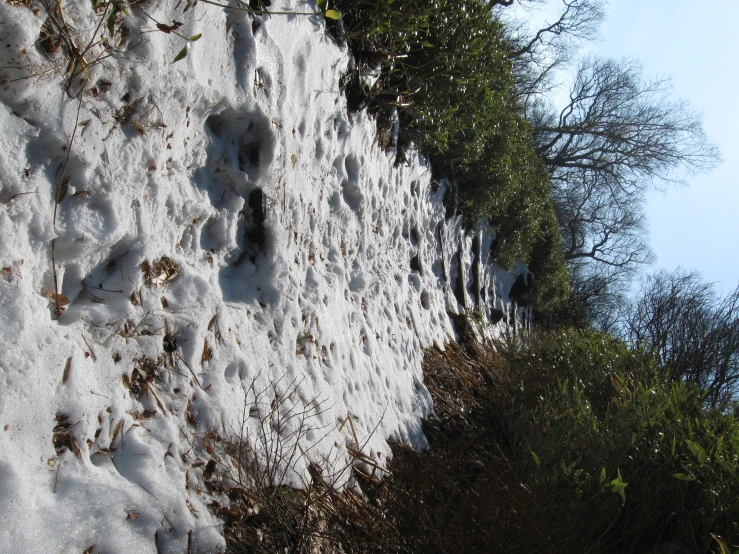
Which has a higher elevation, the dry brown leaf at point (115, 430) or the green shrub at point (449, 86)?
the green shrub at point (449, 86)

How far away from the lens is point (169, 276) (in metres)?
2.11

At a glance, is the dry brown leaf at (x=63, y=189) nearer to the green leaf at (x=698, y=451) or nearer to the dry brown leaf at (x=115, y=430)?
the dry brown leaf at (x=115, y=430)

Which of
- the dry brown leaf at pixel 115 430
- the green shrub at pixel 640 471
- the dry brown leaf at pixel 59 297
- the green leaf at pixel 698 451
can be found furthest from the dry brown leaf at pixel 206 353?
the green leaf at pixel 698 451

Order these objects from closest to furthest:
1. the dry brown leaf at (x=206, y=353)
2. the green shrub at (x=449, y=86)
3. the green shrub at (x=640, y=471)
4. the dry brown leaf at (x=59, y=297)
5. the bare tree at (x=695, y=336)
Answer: the dry brown leaf at (x=59, y=297) < the dry brown leaf at (x=206, y=353) < the green shrub at (x=640, y=471) < the green shrub at (x=449, y=86) < the bare tree at (x=695, y=336)

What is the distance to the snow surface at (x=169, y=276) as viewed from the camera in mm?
1476

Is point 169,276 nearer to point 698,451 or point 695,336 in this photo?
point 698,451

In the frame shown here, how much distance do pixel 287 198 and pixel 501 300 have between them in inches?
263

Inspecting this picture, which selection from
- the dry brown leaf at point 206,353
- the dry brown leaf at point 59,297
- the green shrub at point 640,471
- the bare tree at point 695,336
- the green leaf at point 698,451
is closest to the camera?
the dry brown leaf at point 59,297

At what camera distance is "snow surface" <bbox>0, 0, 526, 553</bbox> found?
148 cm

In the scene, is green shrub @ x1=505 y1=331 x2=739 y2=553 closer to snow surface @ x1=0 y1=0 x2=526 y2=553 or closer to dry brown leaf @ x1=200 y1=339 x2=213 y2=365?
snow surface @ x1=0 y1=0 x2=526 y2=553

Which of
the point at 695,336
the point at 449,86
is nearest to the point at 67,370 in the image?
the point at 449,86

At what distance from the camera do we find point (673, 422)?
10.9 feet

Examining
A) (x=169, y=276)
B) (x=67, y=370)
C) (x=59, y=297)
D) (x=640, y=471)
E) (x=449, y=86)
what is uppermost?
(x=449, y=86)

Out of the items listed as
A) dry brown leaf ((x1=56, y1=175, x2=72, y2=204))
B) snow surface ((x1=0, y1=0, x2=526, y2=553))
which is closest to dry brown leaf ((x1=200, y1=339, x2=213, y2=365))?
snow surface ((x1=0, y1=0, x2=526, y2=553))
